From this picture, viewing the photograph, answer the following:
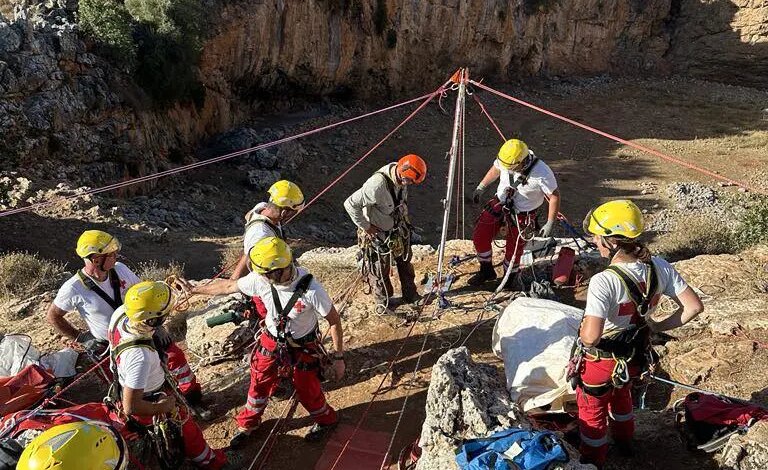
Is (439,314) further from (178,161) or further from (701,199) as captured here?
(701,199)

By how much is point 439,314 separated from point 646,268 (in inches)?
119

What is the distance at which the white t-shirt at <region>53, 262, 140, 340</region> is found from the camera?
4504 mm

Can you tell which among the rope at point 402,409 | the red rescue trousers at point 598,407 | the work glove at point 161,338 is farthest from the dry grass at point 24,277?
the red rescue trousers at point 598,407

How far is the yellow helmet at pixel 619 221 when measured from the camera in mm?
3549

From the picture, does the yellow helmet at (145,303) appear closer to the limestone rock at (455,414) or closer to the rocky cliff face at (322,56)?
the limestone rock at (455,414)

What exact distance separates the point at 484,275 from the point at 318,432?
10.5 feet

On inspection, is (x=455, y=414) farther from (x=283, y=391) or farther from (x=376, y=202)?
(x=376, y=202)

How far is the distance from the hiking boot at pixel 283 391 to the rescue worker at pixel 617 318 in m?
2.69

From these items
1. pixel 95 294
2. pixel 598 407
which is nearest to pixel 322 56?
pixel 95 294

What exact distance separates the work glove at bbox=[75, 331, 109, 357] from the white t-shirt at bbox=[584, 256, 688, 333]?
3882 millimetres

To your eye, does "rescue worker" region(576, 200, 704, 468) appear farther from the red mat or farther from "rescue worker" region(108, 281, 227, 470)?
"rescue worker" region(108, 281, 227, 470)

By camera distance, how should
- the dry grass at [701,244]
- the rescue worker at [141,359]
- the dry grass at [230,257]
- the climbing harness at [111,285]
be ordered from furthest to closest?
the dry grass at [230,257]
the dry grass at [701,244]
the climbing harness at [111,285]
the rescue worker at [141,359]

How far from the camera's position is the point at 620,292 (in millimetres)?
3533

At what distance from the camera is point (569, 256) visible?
6.82 meters
